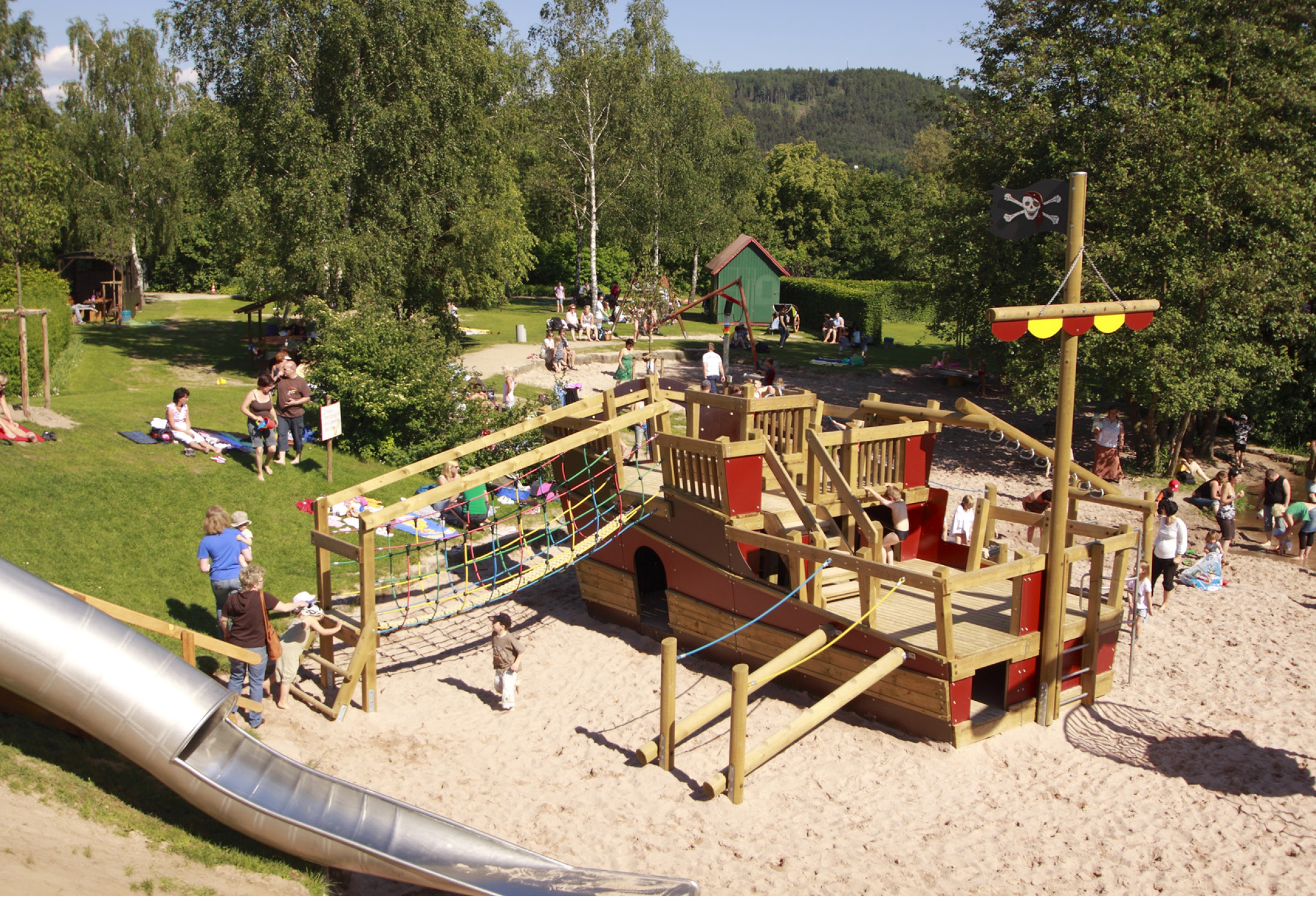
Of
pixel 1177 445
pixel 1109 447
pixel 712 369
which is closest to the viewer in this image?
pixel 1109 447

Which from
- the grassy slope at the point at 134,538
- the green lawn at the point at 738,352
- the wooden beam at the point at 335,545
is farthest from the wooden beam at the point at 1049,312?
the green lawn at the point at 738,352

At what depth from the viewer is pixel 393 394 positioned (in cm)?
1666

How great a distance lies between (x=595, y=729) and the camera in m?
9.51

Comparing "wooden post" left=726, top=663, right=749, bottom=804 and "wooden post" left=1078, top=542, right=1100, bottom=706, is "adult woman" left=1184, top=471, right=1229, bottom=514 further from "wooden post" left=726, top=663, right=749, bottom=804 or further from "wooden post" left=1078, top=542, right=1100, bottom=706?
"wooden post" left=726, top=663, right=749, bottom=804

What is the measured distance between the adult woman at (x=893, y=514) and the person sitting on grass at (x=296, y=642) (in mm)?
5597

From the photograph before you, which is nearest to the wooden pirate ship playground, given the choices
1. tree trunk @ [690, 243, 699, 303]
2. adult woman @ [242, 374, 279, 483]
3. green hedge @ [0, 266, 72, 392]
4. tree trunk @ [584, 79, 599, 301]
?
adult woman @ [242, 374, 279, 483]

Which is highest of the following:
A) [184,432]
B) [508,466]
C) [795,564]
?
[508,466]

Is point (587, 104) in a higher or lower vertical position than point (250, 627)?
higher

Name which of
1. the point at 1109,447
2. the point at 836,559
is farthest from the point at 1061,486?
the point at 1109,447

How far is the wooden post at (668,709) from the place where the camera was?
8375 millimetres

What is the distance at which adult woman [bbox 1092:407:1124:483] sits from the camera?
1681cm

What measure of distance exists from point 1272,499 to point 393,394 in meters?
14.3

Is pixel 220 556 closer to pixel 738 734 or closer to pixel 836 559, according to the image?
pixel 738 734

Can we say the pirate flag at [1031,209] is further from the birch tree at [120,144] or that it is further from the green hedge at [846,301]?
the birch tree at [120,144]
